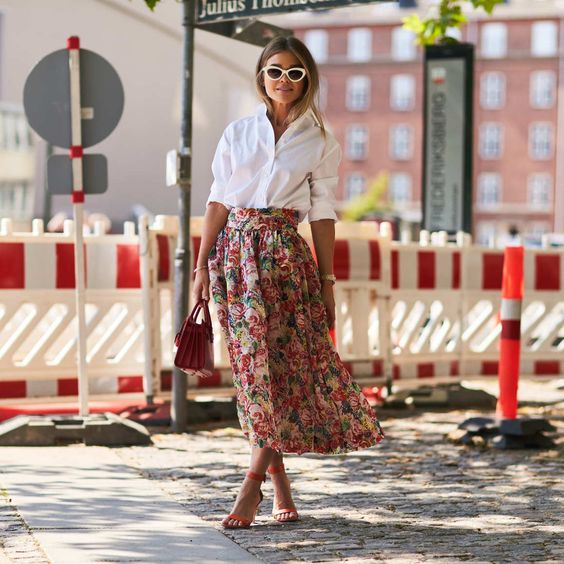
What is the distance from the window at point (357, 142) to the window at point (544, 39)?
11.7m

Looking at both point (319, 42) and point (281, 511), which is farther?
point (319, 42)

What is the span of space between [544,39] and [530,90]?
348 centimetres

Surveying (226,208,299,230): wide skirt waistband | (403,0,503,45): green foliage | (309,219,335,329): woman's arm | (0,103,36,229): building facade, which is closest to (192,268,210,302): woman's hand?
(226,208,299,230): wide skirt waistband

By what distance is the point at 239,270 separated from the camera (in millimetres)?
5746

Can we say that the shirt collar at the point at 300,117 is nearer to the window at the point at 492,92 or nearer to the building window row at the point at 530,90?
the building window row at the point at 530,90

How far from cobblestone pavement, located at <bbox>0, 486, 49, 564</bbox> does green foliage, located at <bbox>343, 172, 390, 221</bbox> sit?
73419mm

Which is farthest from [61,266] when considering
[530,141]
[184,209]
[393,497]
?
[530,141]

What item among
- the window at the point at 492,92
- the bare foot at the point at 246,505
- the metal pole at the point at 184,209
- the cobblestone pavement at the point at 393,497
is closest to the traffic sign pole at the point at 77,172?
the cobblestone pavement at the point at 393,497

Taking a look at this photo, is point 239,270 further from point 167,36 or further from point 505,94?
point 505,94

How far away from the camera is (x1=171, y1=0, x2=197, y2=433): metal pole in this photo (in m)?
9.41

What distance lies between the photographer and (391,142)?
287ft

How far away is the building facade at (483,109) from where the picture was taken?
84.6 m

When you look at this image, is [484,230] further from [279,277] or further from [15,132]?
[279,277]

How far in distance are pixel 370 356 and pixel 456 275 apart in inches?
47.6
